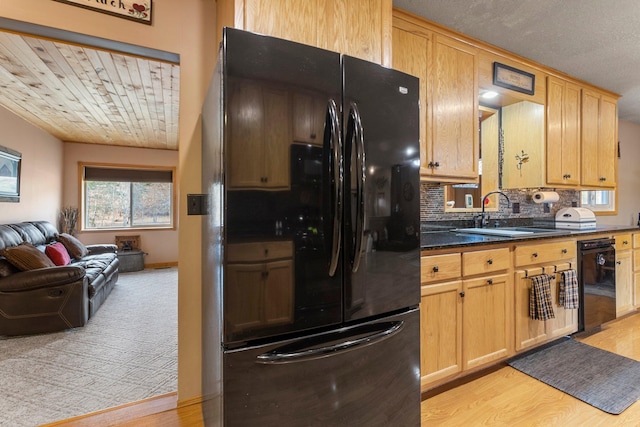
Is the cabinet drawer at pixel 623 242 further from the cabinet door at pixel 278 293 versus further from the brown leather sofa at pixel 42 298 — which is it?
the brown leather sofa at pixel 42 298

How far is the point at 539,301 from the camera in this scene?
7.01 ft

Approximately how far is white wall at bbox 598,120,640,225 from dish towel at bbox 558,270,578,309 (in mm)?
3330

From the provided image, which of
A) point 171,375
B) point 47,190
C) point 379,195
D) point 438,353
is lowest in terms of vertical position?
point 171,375

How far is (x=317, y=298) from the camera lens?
1.08m

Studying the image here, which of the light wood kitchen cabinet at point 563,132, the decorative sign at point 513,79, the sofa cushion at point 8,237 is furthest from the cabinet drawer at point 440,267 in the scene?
the sofa cushion at point 8,237

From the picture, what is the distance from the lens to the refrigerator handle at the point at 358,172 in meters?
1.14

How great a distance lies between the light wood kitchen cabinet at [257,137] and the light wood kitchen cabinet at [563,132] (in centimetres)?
302

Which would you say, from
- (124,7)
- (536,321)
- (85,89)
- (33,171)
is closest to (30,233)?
(33,171)

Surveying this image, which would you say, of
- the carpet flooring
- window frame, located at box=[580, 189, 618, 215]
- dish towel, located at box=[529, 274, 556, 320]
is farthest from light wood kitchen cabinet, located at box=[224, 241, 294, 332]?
window frame, located at box=[580, 189, 618, 215]

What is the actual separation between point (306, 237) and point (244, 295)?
28 cm

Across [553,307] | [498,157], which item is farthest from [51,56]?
[553,307]

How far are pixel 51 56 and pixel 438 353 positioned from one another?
3754 mm

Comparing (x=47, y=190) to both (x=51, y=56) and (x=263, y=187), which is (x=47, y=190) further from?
(x=263, y=187)

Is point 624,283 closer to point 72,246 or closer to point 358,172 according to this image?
point 358,172
